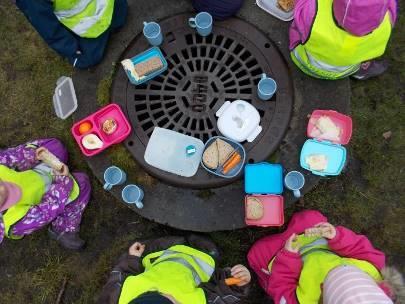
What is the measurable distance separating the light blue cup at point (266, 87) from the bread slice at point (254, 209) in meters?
0.68

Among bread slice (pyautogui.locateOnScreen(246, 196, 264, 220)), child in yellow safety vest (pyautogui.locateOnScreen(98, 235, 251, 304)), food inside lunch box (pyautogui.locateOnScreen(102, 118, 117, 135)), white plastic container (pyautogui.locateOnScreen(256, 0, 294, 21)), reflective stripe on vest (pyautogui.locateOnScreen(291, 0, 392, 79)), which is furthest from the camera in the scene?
white plastic container (pyautogui.locateOnScreen(256, 0, 294, 21))

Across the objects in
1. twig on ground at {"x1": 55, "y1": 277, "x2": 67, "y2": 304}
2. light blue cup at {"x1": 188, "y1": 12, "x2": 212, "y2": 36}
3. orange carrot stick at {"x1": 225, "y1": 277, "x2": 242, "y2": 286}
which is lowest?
twig on ground at {"x1": 55, "y1": 277, "x2": 67, "y2": 304}

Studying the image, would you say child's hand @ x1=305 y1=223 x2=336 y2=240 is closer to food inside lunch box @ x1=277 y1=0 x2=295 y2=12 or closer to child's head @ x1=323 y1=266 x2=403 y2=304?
child's head @ x1=323 y1=266 x2=403 y2=304

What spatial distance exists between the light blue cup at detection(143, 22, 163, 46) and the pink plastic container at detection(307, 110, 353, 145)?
1.15m

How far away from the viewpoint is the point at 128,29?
10.4ft

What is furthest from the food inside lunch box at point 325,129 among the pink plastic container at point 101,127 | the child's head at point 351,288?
the pink plastic container at point 101,127

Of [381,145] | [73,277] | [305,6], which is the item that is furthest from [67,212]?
[381,145]

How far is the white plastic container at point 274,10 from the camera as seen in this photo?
307 centimetres

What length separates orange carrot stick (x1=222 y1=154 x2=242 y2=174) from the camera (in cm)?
287

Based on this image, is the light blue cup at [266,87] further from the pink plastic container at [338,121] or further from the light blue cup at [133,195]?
the light blue cup at [133,195]

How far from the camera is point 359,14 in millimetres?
2338

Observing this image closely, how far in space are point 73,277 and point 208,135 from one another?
153 cm

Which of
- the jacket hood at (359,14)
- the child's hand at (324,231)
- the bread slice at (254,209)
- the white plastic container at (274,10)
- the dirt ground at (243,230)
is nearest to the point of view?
the jacket hood at (359,14)

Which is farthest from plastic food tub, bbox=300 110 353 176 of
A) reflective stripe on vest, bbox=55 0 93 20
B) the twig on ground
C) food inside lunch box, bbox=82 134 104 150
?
the twig on ground
